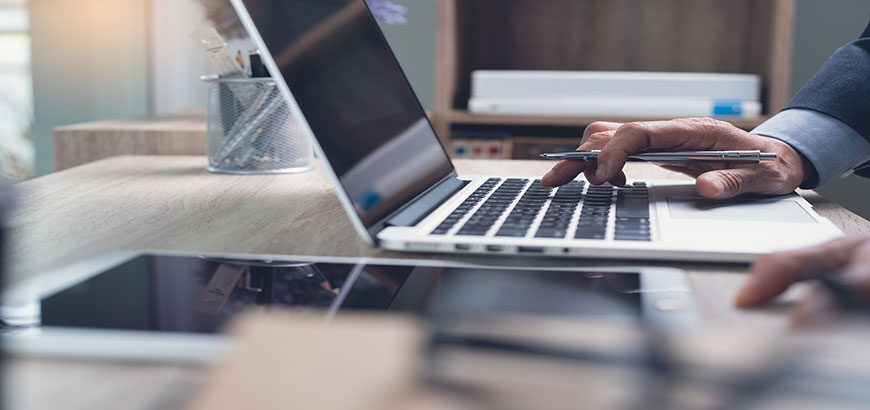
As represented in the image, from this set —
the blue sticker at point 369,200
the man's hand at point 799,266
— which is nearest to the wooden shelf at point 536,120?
the blue sticker at point 369,200

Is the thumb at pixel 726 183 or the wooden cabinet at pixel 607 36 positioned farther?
the wooden cabinet at pixel 607 36

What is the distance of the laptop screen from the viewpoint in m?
0.57

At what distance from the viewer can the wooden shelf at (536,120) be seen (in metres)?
1.86

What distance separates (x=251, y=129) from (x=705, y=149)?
0.53 m

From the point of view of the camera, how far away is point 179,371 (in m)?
0.29

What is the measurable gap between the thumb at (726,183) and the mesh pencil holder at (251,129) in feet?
1.66

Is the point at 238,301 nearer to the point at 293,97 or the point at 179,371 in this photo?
the point at 179,371

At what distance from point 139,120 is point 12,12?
1749 millimetres

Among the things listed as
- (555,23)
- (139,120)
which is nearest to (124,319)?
(139,120)

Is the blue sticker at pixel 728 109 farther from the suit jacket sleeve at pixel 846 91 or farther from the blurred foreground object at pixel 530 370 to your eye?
the blurred foreground object at pixel 530 370

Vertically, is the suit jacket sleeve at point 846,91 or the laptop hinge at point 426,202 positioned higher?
the suit jacket sleeve at point 846,91

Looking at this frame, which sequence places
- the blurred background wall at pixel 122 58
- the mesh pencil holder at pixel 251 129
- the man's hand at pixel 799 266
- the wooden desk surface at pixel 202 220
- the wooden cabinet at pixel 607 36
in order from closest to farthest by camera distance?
the man's hand at pixel 799 266
the wooden desk surface at pixel 202 220
the mesh pencil holder at pixel 251 129
the wooden cabinet at pixel 607 36
the blurred background wall at pixel 122 58

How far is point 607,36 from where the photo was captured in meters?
2.31

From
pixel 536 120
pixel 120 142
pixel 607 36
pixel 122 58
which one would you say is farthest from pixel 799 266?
pixel 122 58
